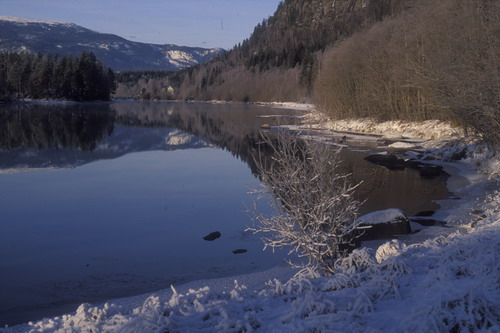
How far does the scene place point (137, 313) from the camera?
5016 millimetres

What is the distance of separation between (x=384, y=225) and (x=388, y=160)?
12.6 metres

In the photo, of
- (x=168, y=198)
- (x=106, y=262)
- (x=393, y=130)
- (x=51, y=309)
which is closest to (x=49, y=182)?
(x=168, y=198)

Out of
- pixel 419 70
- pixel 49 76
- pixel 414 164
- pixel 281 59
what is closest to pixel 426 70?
pixel 419 70

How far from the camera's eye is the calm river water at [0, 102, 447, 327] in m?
8.96

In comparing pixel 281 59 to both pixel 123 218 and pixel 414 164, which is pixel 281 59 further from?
pixel 123 218

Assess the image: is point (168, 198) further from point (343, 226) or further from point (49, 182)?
point (343, 226)

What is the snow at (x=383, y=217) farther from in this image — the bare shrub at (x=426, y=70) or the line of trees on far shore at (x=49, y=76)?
the line of trees on far shore at (x=49, y=76)

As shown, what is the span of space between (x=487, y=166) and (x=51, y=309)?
1600cm

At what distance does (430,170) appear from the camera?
65.7 feet

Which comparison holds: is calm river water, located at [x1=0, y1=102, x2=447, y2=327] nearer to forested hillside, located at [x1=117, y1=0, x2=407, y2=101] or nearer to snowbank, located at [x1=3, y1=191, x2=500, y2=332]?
snowbank, located at [x1=3, y1=191, x2=500, y2=332]

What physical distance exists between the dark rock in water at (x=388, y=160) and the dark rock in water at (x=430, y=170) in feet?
3.13

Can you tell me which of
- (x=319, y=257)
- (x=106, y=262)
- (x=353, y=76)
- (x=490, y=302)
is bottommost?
(x=106, y=262)

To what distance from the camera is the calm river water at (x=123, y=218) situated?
8.96 m

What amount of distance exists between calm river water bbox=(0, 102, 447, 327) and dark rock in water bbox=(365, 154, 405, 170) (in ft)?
1.93
